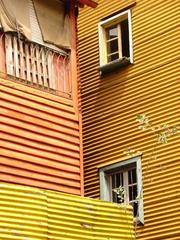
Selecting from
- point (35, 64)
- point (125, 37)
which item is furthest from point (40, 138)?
point (125, 37)

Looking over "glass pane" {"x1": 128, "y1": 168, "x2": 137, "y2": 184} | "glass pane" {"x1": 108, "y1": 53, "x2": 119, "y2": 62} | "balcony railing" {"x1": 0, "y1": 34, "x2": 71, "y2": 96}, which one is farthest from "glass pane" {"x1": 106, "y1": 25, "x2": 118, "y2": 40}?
"balcony railing" {"x1": 0, "y1": 34, "x2": 71, "y2": 96}

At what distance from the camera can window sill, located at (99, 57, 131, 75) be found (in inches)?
755

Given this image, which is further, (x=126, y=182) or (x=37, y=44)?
(x=126, y=182)

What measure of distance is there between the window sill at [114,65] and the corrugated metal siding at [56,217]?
240 inches

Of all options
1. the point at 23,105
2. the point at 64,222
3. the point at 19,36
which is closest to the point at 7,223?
the point at 64,222

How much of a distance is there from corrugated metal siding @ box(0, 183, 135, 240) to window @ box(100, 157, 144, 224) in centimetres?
397

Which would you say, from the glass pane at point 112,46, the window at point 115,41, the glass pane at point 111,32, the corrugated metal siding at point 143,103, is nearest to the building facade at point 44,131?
the corrugated metal siding at point 143,103

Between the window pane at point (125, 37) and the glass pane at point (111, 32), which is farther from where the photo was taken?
the glass pane at point (111, 32)

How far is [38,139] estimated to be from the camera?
46.3 feet

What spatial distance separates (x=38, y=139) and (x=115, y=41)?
679cm

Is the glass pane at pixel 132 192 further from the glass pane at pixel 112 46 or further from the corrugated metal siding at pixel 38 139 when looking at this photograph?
the glass pane at pixel 112 46

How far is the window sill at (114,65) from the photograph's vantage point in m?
19.2

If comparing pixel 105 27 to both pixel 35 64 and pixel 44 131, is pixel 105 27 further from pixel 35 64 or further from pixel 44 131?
pixel 44 131

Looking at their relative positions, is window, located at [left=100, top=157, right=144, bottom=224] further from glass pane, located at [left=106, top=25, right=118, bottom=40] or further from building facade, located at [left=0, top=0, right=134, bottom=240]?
glass pane, located at [left=106, top=25, right=118, bottom=40]
